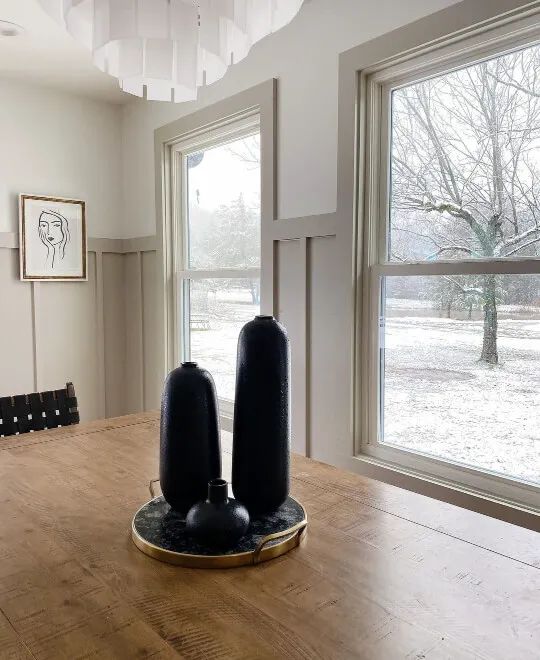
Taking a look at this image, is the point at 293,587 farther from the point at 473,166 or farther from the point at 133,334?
the point at 133,334

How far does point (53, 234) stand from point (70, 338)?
62 cm

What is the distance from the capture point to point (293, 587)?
0.92m

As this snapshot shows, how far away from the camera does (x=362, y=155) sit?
7.20 feet

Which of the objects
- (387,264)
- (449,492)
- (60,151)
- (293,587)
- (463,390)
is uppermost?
(60,151)

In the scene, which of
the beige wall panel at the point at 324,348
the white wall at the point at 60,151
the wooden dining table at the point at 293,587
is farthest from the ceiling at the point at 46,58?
the wooden dining table at the point at 293,587

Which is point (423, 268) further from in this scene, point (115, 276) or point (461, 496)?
point (115, 276)

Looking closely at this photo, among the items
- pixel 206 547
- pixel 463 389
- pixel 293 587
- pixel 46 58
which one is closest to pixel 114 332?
pixel 46 58

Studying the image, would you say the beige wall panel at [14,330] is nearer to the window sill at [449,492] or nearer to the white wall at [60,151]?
the white wall at [60,151]

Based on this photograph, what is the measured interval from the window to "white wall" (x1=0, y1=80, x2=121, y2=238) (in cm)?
60

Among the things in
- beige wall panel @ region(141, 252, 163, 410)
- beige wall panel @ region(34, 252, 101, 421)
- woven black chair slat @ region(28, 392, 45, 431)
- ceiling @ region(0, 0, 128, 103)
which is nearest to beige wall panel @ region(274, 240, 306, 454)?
woven black chair slat @ region(28, 392, 45, 431)

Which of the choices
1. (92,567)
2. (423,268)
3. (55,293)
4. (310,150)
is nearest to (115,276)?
(55,293)

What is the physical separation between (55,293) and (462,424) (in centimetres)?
244

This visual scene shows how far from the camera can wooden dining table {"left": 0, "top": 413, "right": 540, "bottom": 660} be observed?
0.77 m

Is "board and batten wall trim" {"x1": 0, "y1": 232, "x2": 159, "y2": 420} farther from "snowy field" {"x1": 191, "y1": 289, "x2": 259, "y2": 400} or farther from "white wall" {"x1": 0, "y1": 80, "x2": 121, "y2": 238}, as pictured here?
"snowy field" {"x1": 191, "y1": 289, "x2": 259, "y2": 400}
